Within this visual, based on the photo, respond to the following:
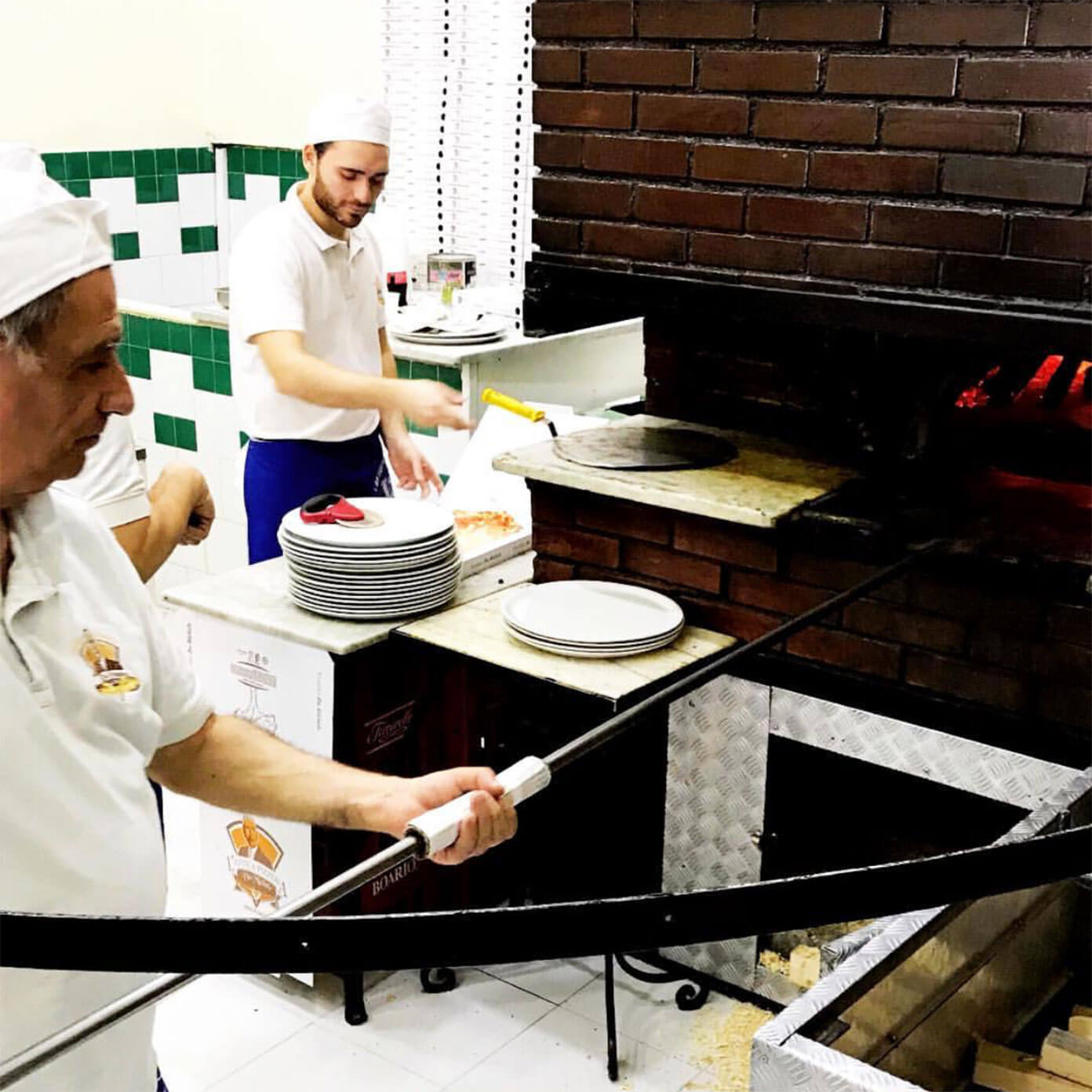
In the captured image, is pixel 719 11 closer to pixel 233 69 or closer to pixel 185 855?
pixel 185 855

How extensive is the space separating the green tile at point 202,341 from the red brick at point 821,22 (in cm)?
250

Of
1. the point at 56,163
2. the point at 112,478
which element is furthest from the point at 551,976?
the point at 56,163

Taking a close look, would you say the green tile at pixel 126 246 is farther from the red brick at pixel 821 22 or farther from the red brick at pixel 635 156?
the red brick at pixel 821 22

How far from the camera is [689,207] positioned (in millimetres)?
Result: 2307

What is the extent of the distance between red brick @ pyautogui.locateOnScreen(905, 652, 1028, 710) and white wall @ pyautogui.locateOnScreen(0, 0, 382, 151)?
277cm

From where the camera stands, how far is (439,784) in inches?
54.3

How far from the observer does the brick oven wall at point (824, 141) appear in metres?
1.96

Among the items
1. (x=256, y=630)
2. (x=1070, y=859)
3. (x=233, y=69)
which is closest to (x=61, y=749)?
(x=1070, y=859)

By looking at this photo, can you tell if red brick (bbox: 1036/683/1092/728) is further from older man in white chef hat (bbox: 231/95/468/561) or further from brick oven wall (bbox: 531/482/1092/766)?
older man in white chef hat (bbox: 231/95/468/561)

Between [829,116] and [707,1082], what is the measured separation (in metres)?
1.57

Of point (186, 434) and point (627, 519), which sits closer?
point (627, 519)

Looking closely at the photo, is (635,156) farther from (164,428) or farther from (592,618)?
(164,428)

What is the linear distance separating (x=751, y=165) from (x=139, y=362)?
2774 millimetres

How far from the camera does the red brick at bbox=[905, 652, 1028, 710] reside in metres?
→ 2.20
